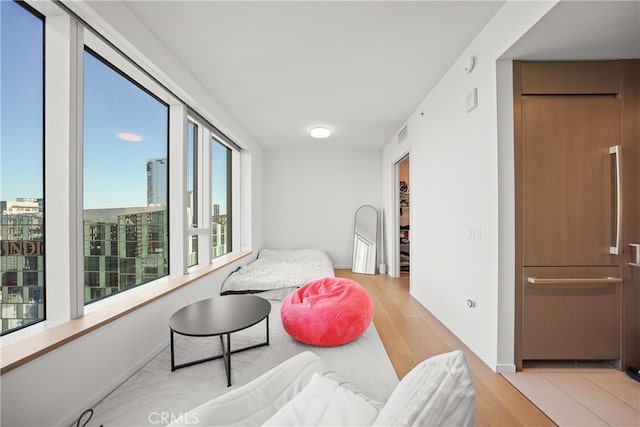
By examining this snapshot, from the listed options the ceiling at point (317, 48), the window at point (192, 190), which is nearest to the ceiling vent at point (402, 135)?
the ceiling at point (317, 48)

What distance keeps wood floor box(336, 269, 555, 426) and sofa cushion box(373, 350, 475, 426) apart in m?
1.21

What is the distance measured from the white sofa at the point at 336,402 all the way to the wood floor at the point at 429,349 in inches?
39.9

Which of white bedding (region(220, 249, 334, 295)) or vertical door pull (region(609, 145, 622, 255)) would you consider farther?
white bedding (region(220, 249, 334, 295))

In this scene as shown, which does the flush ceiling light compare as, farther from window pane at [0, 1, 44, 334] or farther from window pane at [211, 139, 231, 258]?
window pane at [0, 1, 44, 334]

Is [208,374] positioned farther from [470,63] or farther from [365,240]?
[365,240]

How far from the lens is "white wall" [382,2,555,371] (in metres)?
1.94

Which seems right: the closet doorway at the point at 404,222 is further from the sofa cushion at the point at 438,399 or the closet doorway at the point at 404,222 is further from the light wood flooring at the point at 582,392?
the sofa cushion at the point at 438,399

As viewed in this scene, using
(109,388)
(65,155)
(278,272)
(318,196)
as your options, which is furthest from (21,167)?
(318,196)

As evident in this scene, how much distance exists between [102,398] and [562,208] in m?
3.37

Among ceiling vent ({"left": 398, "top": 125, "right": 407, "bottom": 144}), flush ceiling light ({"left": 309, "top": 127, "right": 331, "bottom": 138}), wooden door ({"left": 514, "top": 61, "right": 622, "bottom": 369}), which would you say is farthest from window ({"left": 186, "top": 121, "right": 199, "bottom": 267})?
wooden door ({"left": 514, "top": 61, "right": 622, "bottom": 369})

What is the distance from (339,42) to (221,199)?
2.91 meters

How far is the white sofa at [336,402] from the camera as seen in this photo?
2.05 ft

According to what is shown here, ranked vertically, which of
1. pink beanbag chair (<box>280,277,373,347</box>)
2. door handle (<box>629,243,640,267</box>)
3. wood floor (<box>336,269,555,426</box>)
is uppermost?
door handle (<box>629,243,640,267</box>)

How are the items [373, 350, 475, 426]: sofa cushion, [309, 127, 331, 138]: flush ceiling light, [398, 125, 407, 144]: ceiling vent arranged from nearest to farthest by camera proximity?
[373, 350, 475, 426]: sofa cushion, [398, 125, 407, 144]: ceiling vent, [309, 127, 331, 138]: flush ceiling light
